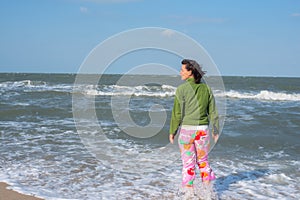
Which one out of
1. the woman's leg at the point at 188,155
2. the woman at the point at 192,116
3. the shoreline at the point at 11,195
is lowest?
the shoreline at the point at 11,195

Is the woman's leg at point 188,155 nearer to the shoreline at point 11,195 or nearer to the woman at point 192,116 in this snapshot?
the woman at point 192,116

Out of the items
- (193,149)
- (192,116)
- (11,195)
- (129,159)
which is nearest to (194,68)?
(192,116)

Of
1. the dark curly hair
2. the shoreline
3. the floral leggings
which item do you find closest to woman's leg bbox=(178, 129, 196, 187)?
the floral leggings

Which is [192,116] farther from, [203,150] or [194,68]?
[194,68]

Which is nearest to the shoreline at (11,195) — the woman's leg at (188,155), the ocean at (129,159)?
the ocean at (129,159)

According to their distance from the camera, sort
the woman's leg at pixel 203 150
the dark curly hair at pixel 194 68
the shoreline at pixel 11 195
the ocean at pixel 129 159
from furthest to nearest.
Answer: the ocean at pixel 129 159, the shoreline at pixel 11 195, the woman's leg at pixel 203 150, the dark curly hair at pixel 194 68

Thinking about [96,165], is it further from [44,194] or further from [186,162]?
[186,162]

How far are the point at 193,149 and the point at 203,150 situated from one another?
0.11 metres

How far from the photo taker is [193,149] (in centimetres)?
401

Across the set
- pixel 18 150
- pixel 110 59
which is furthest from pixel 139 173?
pixel 18 150

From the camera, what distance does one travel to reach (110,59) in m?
5.71

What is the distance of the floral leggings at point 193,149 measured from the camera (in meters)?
3.93

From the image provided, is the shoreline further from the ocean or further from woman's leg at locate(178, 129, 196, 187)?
woman's leg at locate(178, 129, 196, 187)

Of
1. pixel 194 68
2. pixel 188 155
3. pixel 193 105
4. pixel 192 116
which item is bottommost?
pixel 188 155
